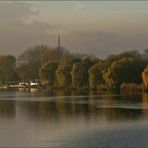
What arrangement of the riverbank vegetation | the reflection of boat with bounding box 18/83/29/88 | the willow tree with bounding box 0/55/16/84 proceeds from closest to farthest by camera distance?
1. the riverbank vegetation
2. the reflection of boat with bounding box 18/83/29/88
3. the willow tree with bounding box 0/55/16/84

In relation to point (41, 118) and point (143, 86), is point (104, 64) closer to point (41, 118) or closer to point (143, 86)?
point (143, 86)

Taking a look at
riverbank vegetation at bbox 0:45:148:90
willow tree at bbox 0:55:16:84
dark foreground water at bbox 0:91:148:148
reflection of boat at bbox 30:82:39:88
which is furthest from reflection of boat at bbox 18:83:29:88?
dark foreground water at bbox 0:91:148:148

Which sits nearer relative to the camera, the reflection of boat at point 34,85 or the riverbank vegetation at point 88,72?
the riverbank vegetation at point 88,72

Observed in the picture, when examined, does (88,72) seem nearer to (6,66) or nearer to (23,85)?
(23,85)

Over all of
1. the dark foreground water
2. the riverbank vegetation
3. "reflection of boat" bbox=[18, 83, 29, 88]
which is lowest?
the dark foreground water

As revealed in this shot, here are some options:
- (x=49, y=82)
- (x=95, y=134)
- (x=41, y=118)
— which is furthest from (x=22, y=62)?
(x=95, y=134)

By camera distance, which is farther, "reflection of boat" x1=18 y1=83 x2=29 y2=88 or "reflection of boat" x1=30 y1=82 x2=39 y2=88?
"reflection of boat" x1=18 y1=83 x2=29 y2=88

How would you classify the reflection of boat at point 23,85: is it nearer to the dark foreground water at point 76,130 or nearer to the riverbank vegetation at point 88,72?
the riverbank vegetation at point 88,72

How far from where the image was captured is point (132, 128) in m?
31.0

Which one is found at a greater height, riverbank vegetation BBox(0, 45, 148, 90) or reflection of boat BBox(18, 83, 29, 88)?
riverbank vegetation BBox(0, 45, 148, 90)

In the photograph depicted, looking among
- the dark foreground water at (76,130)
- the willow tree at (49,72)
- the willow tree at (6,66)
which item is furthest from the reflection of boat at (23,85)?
the dark foreground water at (76,130)

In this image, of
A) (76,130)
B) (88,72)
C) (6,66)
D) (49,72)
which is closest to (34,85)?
(6,66)

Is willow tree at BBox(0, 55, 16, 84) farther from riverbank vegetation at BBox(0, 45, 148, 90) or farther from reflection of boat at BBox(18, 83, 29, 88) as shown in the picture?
reflection of boat at BBox(18, 83, 29, 88)

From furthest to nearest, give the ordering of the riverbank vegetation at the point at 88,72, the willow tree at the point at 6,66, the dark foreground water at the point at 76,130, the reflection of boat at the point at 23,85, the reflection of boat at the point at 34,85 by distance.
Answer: the willow tree at the point at 6,66
the reflection of boat at the point at 23,85
the reflection of boat at the point at 34,85
the riverbank vegetation at the point at 88,72
the dark foreground water at the point at 76,130
